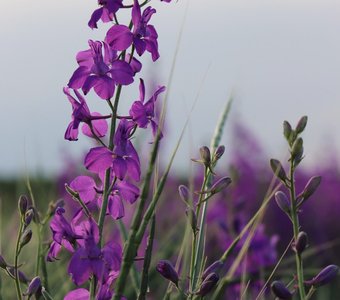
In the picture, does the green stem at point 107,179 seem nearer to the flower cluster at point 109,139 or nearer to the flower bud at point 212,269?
the flower cluster at point 109,139

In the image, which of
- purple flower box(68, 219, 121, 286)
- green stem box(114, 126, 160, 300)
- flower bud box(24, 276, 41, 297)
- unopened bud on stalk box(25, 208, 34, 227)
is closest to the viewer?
green stem box(114, 126, 160, 300)

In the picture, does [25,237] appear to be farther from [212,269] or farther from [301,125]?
[301,125]

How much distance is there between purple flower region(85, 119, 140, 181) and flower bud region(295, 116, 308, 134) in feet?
1.21

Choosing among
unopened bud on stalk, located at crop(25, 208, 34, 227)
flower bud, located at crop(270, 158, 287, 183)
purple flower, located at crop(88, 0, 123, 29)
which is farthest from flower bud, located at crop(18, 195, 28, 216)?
flower bud, located at crop(270, 158, 287, 183)

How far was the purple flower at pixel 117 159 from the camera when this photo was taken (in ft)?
4.56

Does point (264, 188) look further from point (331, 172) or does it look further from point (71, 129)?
point (71, 129)

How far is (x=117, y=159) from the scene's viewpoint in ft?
4.58

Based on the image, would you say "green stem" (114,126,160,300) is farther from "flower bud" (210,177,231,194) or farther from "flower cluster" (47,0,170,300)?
"flower bud" (210,177,231,194)

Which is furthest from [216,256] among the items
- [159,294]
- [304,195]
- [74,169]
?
[304,195]

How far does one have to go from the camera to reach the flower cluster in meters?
1.39

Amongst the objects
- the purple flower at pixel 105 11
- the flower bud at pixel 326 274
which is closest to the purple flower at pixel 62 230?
the purple flower at pixel 105 11

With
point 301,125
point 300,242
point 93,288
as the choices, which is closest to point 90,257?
point 93,288

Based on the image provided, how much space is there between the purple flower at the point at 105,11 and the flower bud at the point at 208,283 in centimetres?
53

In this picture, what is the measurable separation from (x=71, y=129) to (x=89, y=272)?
279 mm
